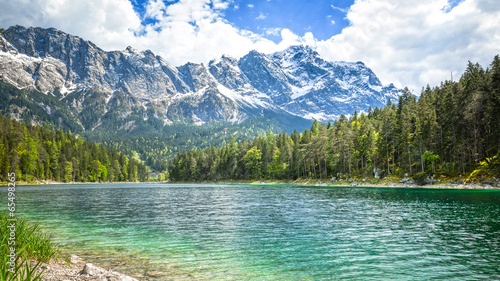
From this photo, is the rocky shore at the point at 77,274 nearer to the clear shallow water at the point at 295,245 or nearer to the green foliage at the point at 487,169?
the clear shallow water at the point at 295,245

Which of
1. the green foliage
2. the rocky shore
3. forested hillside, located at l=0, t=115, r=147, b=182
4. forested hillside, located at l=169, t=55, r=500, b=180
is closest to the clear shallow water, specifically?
the rocky shore

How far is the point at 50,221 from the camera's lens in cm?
2850

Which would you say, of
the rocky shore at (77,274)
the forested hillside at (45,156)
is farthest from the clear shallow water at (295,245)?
the forested hillside at (45,156)

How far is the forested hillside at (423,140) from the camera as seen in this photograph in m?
66.0

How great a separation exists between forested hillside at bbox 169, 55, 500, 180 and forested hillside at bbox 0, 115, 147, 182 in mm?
101769

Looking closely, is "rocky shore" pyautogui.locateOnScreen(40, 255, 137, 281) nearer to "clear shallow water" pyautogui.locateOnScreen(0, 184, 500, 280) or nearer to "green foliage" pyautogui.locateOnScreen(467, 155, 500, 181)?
"clear shallow water" pyautogui.locateOnScreen(0, 184, 500, 280)

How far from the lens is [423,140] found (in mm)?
78375

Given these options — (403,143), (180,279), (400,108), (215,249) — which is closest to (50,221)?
(215,249)

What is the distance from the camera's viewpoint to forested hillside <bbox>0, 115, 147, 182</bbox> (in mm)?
108144

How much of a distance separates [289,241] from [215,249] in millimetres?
5432

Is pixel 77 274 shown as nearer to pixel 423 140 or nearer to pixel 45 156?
pixel 423 140

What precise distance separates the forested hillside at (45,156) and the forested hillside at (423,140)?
102 m

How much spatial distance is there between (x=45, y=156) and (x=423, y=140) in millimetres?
145911

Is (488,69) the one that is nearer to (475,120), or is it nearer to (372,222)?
(475,120)
